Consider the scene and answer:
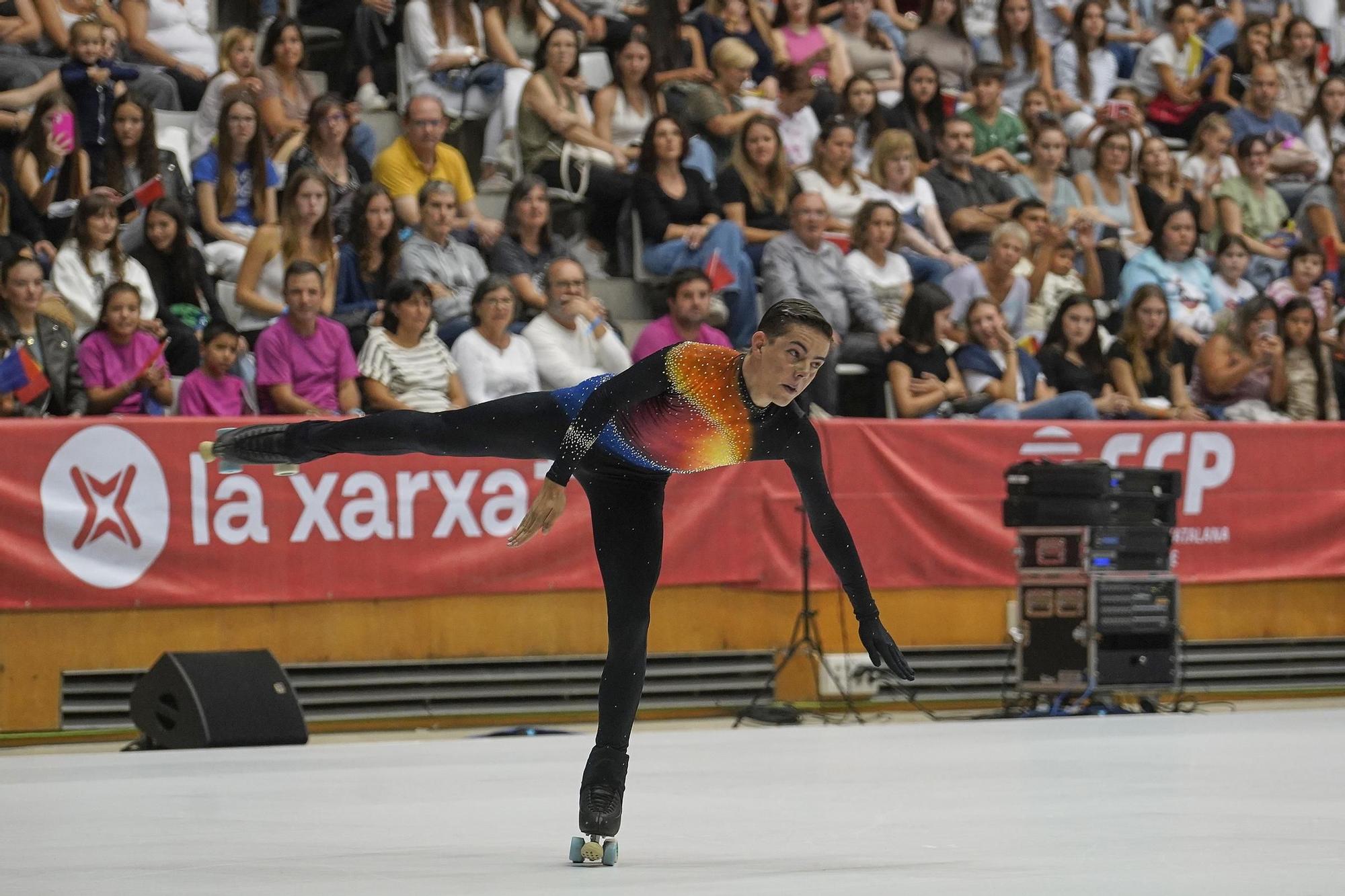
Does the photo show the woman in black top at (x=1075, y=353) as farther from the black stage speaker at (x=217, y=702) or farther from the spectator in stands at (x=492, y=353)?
the black stage speaker at (x=217, y=702)

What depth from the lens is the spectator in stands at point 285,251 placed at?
9.73 metres

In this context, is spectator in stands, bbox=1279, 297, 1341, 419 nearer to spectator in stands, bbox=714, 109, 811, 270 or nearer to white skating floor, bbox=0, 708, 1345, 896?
Answer: spectator in stands, bbox=714, 109, 811, 270

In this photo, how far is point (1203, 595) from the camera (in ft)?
34.1

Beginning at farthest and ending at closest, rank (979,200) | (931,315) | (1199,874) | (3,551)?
(979,200), (931,315), (3,551), (1199,874)

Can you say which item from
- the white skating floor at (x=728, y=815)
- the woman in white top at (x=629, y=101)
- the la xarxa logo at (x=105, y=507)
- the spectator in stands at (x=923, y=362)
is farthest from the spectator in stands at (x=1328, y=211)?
the la xarxa logo at (x=105, y=507)

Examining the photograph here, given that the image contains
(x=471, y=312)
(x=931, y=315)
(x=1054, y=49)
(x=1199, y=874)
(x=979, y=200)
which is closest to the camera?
(x=1199, y=874)

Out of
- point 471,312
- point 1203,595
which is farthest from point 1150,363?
point 471,312

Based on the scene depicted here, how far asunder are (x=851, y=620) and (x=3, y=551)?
173 inches

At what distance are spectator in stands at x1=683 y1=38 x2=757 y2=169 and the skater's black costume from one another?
22.6ft

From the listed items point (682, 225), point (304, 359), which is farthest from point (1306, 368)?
point (304, 359)

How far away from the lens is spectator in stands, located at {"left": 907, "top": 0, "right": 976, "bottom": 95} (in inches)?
530

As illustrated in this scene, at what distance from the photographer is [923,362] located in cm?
1056

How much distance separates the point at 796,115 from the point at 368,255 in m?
3.44

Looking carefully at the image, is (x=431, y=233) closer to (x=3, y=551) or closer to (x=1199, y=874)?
(x=3, y=551)
